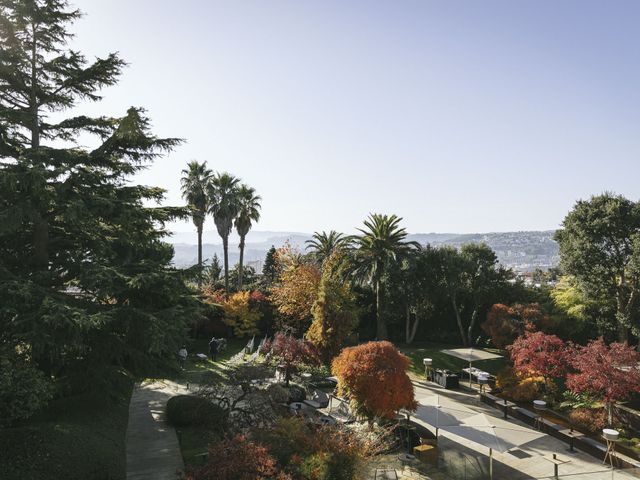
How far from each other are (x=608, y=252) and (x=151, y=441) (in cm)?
2716

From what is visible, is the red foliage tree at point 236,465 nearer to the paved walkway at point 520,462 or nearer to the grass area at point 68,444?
the grass area at point 68,444

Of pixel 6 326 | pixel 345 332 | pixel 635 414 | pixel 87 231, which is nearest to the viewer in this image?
pixel 6 326

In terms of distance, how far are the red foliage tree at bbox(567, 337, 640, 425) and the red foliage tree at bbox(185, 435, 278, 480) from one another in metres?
13.5

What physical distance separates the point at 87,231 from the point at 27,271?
7.54 ft

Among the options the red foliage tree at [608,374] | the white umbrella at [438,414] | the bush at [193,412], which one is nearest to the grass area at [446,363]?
the red foliage tree at [608,374]

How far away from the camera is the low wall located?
14.6 meters

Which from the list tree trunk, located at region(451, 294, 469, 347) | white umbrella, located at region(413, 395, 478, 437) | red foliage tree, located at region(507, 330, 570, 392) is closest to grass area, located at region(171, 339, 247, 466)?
white umbrella, located at region(413, 395, 478, 437)

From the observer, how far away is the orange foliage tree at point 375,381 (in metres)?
15.0

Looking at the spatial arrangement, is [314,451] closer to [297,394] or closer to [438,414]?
[438,414]

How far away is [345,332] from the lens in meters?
23.6

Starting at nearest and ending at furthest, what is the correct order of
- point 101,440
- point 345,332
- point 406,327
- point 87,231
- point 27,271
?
1. point 101,440
2. point 27,271
3. point 87,231
4. point 345,332
5. point 406,327

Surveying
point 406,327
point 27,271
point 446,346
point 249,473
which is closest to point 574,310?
point 446,346

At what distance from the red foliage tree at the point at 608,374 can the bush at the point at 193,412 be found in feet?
45.7

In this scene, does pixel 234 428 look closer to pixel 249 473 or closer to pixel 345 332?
pixel 249 473
